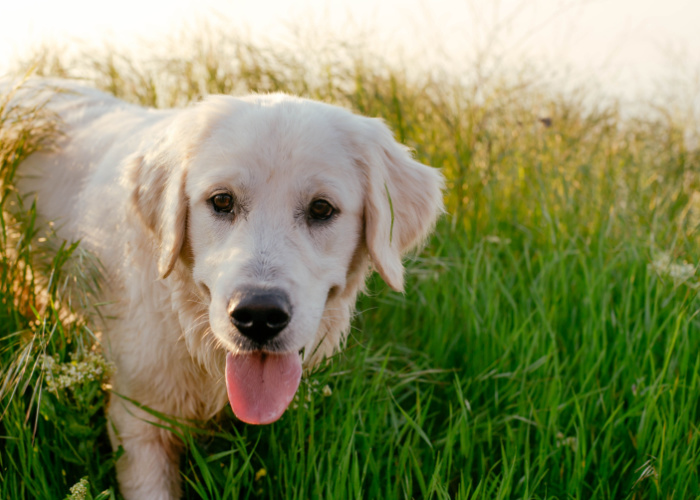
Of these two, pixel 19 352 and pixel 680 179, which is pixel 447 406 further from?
pixel 680 179

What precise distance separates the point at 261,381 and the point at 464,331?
1381mm

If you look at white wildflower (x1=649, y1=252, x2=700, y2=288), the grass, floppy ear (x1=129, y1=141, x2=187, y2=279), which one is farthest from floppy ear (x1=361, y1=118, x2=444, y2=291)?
white wildflower (x1=649, y1=252, x2=700, y2=288)

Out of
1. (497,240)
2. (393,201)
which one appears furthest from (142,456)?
(497,240)

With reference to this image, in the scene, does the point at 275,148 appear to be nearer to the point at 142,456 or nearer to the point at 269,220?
the point at 269,220

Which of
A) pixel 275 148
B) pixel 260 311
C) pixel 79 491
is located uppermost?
→ pixel 275 148

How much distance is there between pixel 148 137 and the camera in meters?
2.67

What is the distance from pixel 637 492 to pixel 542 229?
1.99 meters

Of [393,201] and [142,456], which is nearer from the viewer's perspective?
[142,456]

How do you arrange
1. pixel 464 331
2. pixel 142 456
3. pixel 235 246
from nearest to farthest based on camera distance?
pixel 235 246 → pixel 142 456 → pixel 464 331

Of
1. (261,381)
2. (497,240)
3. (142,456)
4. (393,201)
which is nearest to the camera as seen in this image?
(261,381)

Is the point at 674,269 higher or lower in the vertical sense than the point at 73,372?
higher

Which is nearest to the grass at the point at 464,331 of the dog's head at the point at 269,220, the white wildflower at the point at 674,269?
the white wildflower at the point at 674,269

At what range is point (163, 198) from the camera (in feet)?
7.63

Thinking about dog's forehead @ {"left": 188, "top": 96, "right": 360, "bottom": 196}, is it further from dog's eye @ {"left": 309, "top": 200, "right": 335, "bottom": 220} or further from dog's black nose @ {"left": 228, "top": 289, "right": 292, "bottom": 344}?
dog's black nose @ {"left": 228, "top": 289, "right": 292, "bottom": 344}
